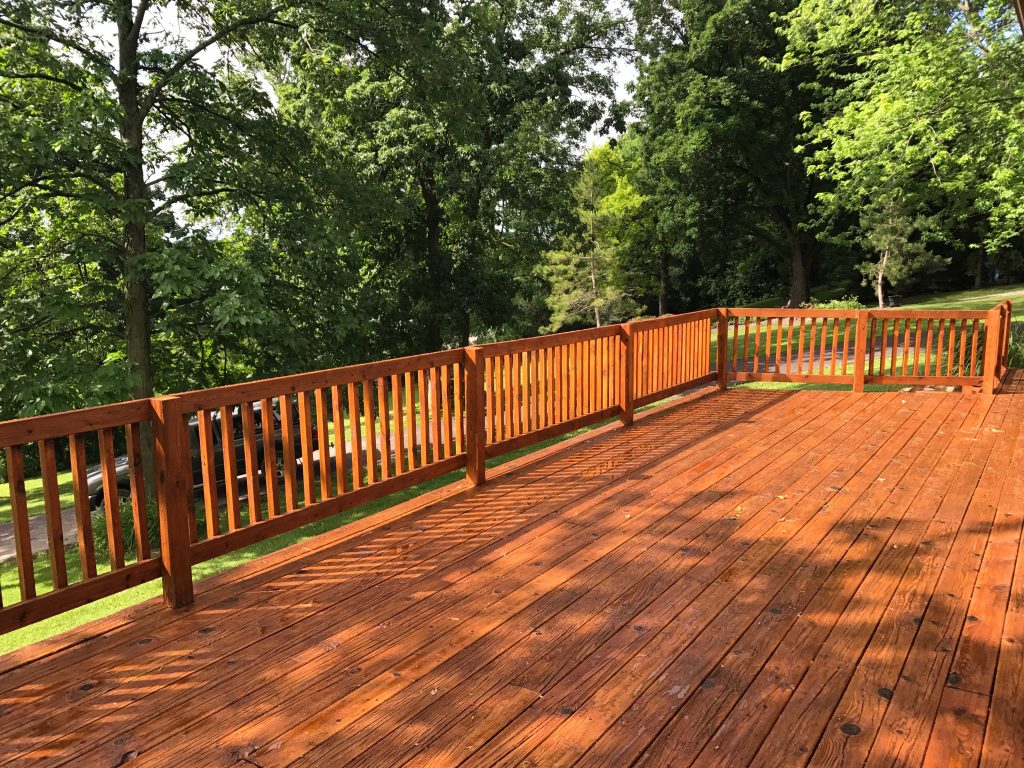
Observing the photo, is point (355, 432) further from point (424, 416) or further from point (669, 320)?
point (669, 320)

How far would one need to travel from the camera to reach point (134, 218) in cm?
754

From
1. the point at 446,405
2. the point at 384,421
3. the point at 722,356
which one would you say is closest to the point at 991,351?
the point at 722,356

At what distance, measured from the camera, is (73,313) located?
24.4ft

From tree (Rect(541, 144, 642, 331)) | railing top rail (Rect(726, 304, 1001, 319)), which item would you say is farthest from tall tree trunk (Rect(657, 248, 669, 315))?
railing top rail (Rect(726, 304, 1001, 319))

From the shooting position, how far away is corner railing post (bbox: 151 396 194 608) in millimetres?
2898

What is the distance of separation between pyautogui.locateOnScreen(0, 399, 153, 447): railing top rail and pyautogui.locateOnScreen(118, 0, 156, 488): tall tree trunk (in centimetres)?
534

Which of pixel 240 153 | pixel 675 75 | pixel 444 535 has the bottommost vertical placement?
pixel 444 535

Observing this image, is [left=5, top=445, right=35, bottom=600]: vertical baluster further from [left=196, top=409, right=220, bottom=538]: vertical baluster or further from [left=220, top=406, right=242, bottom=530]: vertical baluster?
[left=220, top=406, right=242, bottom=530]: vertical baluster

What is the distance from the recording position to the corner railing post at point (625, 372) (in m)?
6.19

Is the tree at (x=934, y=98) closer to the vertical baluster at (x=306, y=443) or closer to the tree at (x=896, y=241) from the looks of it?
the tree at (x=896, y=241)

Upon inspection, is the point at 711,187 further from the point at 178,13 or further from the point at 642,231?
the point at 178,13

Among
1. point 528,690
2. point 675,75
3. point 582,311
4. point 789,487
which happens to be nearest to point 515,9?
point 675,75

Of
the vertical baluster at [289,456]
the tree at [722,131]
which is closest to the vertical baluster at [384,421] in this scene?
the vertical baluster at [289,456]

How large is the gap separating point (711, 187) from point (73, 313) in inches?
780
